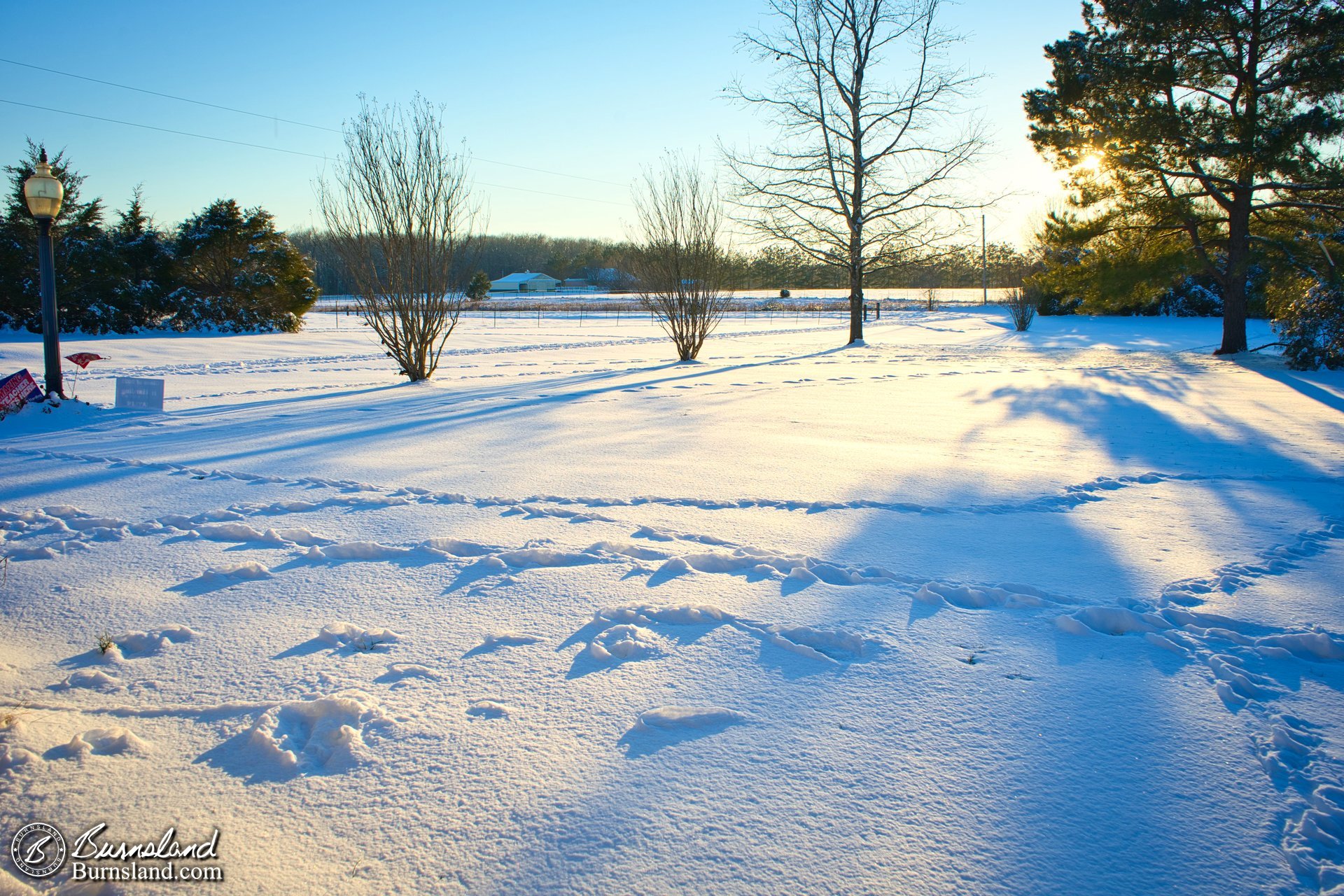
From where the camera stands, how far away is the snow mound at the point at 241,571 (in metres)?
3.43

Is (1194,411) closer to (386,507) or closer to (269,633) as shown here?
(386,507)

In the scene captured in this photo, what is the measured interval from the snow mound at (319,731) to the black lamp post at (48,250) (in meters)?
7.93

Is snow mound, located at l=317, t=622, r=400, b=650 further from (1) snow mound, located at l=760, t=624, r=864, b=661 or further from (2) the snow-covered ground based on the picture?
(1) snow mound, located at l=760, t=624, r=864, b=661

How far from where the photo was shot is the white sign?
8.36 metres

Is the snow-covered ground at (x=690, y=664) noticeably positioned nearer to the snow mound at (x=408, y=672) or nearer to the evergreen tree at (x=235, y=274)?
the snow mound at (x=408, y=672)

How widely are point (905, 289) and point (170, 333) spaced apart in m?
78.0

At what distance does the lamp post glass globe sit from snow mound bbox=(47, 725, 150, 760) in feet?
26.5

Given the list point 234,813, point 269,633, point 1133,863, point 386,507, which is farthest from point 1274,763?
point 386,507

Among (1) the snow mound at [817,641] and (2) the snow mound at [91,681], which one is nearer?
(2) the snow mound at [91,681]

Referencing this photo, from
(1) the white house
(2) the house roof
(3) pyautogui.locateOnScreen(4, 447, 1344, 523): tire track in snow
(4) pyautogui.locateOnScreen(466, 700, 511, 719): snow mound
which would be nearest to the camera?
(4) pyautogui.locateOnScreen(466, 700, 511, 719): snow mound

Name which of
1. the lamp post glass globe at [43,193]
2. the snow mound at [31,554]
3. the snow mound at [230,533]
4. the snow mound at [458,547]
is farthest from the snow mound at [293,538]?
the lamp post glass globe at [43,193]

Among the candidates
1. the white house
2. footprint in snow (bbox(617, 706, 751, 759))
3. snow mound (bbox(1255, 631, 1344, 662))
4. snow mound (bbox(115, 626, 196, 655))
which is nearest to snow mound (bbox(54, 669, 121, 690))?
snow mound (bbox(115, 626, 196, 655))

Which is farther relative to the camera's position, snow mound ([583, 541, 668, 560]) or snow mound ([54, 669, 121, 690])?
snow mound ([583, 541, 668, 560])

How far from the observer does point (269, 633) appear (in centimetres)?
285
